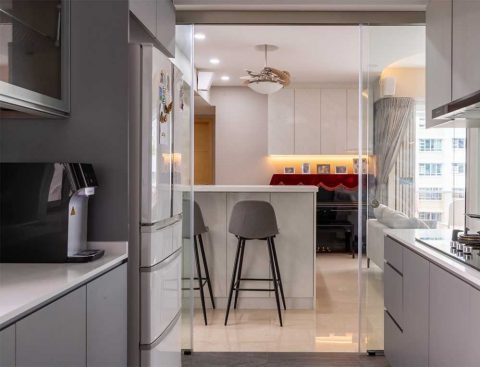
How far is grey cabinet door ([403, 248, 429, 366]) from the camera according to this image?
214 centimetres

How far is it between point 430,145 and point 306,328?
5.80 ft

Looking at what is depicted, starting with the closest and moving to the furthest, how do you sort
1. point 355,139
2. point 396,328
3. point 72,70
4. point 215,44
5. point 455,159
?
point 72,70 < point 396,328 < point 455,159 < point 215,44 < point 355,139

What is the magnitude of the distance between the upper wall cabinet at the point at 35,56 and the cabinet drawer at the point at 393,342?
2149mm

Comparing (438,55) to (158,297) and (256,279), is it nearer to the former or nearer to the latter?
(158,297)

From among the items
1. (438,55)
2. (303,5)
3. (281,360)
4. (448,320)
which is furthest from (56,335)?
(303,5)

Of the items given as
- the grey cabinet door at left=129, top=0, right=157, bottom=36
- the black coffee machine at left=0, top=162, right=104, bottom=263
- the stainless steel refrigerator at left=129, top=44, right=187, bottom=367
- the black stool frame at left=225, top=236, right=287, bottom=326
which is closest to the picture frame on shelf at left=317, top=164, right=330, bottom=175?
the black stool frame at left=225, top=236, right=287, bottom=326

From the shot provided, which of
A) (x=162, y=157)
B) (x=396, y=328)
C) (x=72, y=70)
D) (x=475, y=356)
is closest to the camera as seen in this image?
(x=475, y=356)

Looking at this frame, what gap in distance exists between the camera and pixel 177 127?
8.74 feet

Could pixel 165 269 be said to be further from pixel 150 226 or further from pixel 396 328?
pixel 396 328

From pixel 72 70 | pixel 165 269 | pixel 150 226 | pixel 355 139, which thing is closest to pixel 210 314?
pixel 165 269

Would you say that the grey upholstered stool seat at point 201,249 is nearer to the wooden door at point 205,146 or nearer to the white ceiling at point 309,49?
the white ceiling at point 309,49

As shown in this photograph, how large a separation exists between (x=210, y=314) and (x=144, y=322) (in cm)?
201

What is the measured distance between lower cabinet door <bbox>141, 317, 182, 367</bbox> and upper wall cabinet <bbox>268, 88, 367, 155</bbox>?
523 cm

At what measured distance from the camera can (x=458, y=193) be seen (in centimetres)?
333
